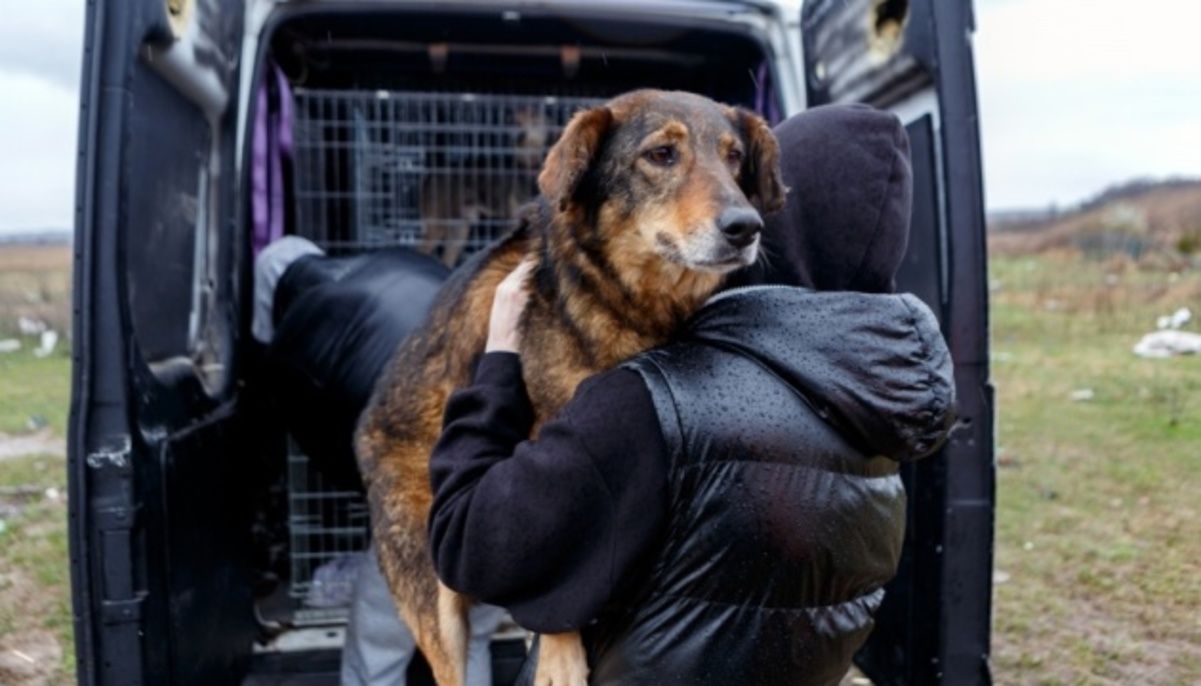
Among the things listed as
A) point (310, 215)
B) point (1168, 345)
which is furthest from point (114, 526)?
point (1168, 345)

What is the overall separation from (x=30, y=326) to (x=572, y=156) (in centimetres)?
860

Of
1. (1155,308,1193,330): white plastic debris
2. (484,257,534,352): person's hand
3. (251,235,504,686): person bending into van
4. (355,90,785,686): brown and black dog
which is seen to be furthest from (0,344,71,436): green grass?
(1155,308,1193,330): white plastic debris

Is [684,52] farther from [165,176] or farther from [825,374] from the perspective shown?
[825,374]

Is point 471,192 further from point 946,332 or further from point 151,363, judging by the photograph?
point 946,332

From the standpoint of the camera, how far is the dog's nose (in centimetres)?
159

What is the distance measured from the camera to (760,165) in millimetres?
1786

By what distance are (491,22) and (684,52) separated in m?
0.74

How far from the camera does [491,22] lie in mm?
3248

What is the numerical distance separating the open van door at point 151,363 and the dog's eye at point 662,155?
97 centimetres

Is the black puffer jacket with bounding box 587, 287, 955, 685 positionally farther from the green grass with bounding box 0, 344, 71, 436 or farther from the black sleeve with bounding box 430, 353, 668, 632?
the green grass with bounding box 0, 344, 71, 436

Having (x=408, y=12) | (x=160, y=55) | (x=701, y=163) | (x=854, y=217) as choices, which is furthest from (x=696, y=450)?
(x=408, y=12)

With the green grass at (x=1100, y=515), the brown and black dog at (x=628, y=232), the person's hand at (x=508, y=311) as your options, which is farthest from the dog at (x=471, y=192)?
the green grass at (x=1100, y=515)

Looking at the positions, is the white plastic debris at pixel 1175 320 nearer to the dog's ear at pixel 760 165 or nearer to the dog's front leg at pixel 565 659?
the dog's ear at pixel 760 165

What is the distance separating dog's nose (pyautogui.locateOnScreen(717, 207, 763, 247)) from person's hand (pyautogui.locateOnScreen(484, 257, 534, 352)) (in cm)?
42
